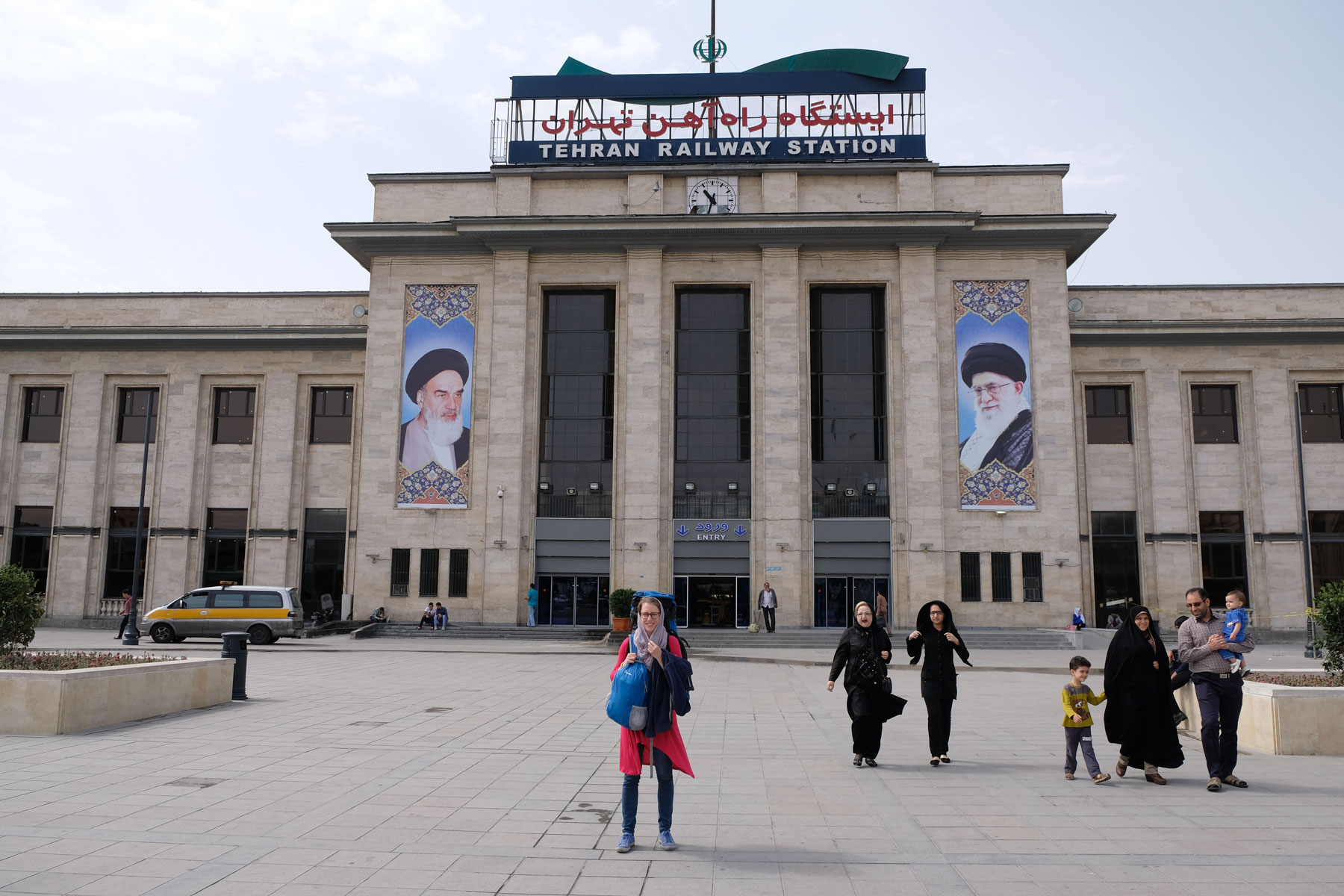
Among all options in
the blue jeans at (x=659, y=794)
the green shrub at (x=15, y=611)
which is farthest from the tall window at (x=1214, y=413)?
the green shrub at (x=15, y=611)

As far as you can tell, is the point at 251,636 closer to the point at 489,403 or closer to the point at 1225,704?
the point at 489,403

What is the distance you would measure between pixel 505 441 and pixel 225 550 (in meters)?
A: 12.7

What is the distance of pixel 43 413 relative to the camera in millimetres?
40250

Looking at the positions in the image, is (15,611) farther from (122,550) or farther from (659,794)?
(122,550)

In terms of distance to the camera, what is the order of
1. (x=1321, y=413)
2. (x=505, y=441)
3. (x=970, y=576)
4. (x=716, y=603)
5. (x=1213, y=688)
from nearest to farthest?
(x=1213, y=688) → (x=970, y=576) → (x=716, y=603) → (x=505, y=441) → (x=1321, y=413)

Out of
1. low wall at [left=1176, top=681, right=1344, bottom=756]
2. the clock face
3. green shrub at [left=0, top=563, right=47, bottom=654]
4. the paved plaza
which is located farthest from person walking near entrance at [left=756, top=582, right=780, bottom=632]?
green shrub at [left=0, top=563, right=47, bottom=654]

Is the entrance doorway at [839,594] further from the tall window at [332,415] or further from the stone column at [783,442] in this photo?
the tall window at [332,415]

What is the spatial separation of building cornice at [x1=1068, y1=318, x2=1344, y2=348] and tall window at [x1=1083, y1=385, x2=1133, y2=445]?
5.89 feet

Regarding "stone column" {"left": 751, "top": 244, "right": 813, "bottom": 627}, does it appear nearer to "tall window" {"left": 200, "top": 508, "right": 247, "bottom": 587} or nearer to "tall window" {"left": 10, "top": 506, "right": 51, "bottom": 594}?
"tall window" {"left": 200, "top": 508, "right": 247, "bottom": 587}

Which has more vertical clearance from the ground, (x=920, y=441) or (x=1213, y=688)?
(x=920, y=441)

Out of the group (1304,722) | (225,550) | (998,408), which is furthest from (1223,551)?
(225,550)

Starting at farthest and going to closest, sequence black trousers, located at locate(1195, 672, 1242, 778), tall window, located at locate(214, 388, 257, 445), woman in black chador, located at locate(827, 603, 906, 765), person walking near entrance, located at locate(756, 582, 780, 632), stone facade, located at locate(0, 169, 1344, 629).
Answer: tall window, located at locate(214, 388, 257, 445)
stone facade, located at locate(0, 169, 1344, 629)
person walking near entrance, located at locate(756, 582, 780, 632)
woman in black chador, located at locate(827, 603, 906, 765)
black trousers, located at locate(1195, 672, 1242, 778)

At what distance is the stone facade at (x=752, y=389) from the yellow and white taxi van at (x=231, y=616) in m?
6.90

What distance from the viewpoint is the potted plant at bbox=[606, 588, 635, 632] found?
102 feet
